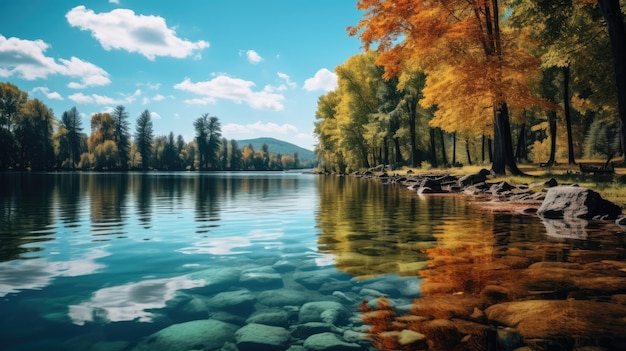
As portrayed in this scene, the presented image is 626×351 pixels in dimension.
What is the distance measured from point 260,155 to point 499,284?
543 feet

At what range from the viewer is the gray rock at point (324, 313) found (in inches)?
155

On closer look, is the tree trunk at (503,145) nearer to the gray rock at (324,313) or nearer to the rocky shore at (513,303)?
the rocky shore at (513,303)

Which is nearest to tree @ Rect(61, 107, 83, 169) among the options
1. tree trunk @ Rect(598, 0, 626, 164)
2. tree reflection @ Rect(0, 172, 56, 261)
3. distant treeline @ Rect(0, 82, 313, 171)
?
distant treeline @ Rect(0, 82, 313, 171)

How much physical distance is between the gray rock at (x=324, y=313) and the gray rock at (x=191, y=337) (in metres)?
0.71

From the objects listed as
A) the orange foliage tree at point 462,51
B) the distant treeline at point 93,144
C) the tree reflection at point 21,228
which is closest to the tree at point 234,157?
the distant treeline at point 93,144

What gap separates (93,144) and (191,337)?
11584cm

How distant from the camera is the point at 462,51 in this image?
2044 centimetres

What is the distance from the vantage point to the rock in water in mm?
10266

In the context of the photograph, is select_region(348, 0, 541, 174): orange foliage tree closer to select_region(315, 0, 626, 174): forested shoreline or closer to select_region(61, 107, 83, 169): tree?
select_region(315, 0, 626, 174): forested shoreline

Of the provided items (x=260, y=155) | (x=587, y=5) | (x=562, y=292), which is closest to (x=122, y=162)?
(x=260, y=155)

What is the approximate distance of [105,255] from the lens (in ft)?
23.1

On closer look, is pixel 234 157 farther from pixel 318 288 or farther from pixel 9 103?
pixel 318 288

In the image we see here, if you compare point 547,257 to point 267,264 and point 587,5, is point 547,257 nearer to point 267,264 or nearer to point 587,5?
point 267,264

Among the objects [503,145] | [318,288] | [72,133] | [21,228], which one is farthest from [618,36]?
[72,133]
